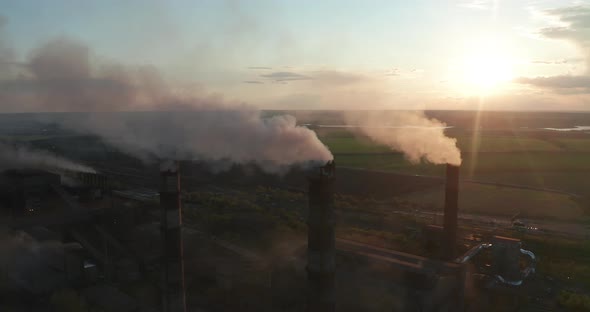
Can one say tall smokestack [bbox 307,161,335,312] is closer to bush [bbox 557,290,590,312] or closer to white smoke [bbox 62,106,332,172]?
white smoke [bbox 62,106,332,172]

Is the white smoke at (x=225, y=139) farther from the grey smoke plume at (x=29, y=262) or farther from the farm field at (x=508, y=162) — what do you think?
the farm field at (x=508, y=162)

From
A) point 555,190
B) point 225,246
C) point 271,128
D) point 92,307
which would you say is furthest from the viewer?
point 555,190

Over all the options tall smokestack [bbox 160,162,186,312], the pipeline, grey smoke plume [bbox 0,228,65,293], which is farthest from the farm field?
grey smoke plume [bbox 0,228,65,293]

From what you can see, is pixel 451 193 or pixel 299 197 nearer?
pixel 451 193

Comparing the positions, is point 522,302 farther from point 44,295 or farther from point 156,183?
point 156,183

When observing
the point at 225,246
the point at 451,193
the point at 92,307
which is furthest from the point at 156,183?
the point at 451,193

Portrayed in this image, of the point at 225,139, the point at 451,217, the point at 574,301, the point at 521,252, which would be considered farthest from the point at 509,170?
the point at 225,139

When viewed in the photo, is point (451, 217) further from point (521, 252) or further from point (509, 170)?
point (509, 170)
